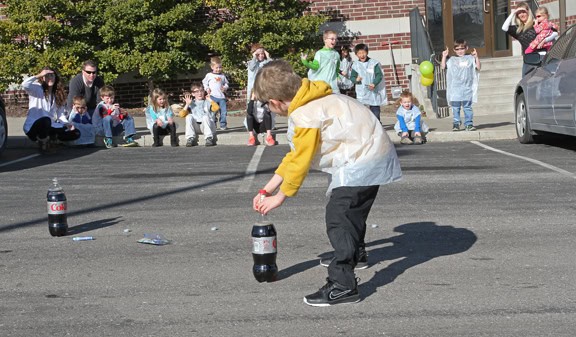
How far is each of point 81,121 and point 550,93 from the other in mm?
7434

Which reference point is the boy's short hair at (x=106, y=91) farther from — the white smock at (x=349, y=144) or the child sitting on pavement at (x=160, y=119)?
the white smock at (x=349, y=144)

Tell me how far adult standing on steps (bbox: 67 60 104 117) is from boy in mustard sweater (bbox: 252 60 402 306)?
11.1 metres

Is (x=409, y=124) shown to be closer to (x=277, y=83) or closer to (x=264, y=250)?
(x=264, y=250)

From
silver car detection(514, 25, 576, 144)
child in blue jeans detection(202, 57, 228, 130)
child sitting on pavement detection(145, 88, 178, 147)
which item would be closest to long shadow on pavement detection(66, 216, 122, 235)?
silver car detection(514, 25, 576, 144)

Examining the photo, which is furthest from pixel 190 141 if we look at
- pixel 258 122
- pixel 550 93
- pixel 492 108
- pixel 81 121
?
pixel 492 108

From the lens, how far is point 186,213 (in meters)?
9.76

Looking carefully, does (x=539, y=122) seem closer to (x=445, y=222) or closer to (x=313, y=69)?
(x=313, y=69)

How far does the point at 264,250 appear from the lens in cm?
679

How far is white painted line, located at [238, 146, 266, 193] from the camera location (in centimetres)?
1138

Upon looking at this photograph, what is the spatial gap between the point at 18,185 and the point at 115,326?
641 centimetres

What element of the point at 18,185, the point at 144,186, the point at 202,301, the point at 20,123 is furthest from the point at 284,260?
the point at 20,123

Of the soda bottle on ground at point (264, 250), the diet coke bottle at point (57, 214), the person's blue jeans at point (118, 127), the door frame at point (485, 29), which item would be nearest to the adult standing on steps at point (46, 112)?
the person's blue jeans at point (118, 127)

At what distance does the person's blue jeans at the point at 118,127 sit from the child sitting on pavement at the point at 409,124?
4337 millimetres

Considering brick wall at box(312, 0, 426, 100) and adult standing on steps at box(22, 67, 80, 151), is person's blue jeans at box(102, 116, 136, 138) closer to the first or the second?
adult standing on steps at box(22, 67, 80, 151)
